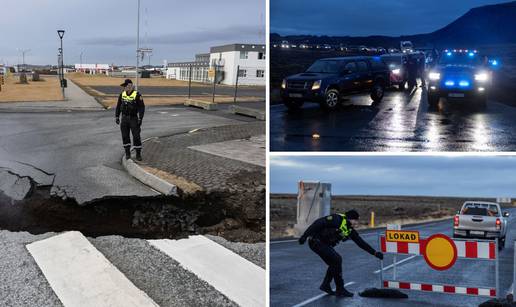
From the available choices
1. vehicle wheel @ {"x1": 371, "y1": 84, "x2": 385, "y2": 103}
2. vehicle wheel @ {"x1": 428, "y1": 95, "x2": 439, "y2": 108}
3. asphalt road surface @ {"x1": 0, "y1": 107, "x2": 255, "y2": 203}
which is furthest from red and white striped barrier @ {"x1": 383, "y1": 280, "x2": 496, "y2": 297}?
asphalt road surface @ {"x1": 0, "y1": 107, "x2": 255, "y2": 203}

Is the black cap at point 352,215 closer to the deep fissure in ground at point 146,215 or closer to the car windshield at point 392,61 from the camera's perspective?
the car windshield at point 392,61

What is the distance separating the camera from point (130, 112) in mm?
9703

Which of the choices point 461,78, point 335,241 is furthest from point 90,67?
point 461,78

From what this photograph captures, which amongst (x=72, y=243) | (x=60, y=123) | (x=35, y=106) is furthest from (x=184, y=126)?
(x=72, y=243)

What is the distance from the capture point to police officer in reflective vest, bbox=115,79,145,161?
956cm

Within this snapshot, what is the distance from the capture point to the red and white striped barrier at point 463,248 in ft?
12.2

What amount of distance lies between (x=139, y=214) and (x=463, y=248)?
465 cm

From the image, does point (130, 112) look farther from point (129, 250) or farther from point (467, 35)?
point (467, 35)

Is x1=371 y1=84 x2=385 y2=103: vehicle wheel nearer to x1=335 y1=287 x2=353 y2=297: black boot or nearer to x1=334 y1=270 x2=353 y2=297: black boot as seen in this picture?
x1=334 y1=270 x2=353 y2=297: black boot

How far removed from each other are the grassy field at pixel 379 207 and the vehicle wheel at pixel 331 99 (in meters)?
0.70

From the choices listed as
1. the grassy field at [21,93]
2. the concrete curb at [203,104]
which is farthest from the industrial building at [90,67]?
the concrete curb at [203,104]

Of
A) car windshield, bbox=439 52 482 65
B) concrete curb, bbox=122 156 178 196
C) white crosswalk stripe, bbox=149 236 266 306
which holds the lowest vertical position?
white crosswalk stripe, bbox=149 236 266 306

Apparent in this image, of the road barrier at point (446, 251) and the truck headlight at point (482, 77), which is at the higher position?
the truck headlight at point (482, 77)

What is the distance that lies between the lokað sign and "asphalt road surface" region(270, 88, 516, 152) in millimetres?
729
